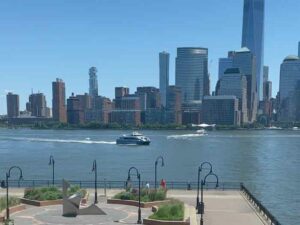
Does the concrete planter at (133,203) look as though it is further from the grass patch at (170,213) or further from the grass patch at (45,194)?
the grass patch at (170,213)

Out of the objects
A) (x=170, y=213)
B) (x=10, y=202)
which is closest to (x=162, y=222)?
(x=170, y=213)

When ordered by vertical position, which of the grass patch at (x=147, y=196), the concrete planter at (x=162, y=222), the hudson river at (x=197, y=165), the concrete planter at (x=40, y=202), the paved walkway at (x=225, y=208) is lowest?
the hudson river at (x=197, y=165)

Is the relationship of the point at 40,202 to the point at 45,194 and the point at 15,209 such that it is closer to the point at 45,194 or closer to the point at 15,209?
the point at 45,194

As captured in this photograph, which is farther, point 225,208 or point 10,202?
point 225,208

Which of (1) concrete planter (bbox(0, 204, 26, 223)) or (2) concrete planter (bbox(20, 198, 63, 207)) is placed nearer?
(1) concrete planter (bbox(0, 204, 26, 223))

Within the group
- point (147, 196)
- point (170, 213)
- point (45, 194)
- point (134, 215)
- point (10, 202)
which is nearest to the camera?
point (170, 213)

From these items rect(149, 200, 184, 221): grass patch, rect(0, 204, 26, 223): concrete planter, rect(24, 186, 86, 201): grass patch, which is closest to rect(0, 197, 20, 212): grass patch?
rect(0, 204, 26, 223): concrete planter

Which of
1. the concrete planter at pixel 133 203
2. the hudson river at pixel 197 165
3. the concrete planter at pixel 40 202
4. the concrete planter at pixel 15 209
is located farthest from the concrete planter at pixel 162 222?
the hudson river at pixel 197 165

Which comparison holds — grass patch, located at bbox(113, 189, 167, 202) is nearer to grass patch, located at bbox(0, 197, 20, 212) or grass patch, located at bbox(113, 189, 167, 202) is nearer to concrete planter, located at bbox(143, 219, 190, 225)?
concrete planter, located at bbox(143, 219, 190, 225)

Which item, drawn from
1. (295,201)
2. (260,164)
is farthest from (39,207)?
(260,164)

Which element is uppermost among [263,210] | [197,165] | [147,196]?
[147,196]

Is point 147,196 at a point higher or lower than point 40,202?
higher

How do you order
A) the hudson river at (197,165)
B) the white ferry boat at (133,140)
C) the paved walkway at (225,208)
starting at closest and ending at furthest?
the paved walkway at (225,208), the hudson river at (197,165), the white ferry boat at (133,140)

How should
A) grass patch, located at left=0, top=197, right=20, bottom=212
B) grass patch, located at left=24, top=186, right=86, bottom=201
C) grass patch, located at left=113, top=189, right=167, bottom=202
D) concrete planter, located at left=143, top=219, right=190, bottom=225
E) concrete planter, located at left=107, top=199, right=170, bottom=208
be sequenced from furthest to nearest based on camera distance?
grass patch, located at left=24, top=186, right=86, bottom=201 → grass patch, located at left=113, top=189, right=167, bottom=202 → concrete planter, located at left=107, top=199, right=170, bottom=208 → grass patch, located at left=0, top=197, right=20, bottom=212 → concrete planter, located at left=143, top=219, right=190, bottom=225
